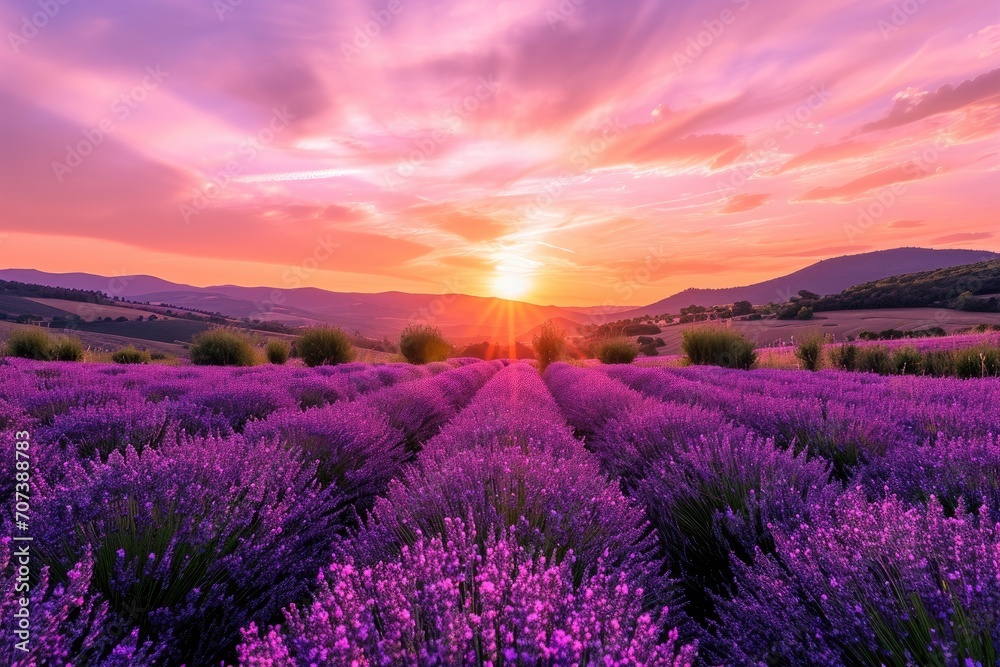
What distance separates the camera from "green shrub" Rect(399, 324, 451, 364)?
18328 millimetres

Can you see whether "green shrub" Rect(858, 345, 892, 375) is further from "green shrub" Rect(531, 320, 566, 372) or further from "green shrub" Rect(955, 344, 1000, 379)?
"green shrub" Rect(531, 320, 566, 372)

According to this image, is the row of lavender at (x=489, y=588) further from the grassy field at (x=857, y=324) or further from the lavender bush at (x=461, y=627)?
the grassy field at (x=857, y=324)

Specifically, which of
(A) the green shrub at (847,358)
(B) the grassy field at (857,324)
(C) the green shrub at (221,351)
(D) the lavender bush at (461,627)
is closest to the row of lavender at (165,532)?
(D) the lavender bush at (461,627)

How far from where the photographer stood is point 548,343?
1744 centimetres

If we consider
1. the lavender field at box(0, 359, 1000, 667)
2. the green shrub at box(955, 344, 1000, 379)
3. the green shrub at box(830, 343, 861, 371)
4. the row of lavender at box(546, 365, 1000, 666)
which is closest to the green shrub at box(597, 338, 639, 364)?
the green shrub at box(830, 343, 861, 371)

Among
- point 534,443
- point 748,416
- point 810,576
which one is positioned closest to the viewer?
point 810,576

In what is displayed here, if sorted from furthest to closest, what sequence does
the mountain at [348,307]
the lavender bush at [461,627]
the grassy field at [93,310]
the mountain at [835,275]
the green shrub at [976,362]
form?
the mountain at [835,275]
the mountain at [348,307]
the grassy field at [93,310]
the green shrub at [976,362]
the lavender bush at [461,627]

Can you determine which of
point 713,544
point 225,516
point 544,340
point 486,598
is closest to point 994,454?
point 713,544

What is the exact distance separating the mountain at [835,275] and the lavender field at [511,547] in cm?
12050

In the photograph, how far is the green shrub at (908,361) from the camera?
387 inches

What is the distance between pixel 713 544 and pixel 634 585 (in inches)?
32.4

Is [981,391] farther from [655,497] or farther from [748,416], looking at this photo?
[655,497]

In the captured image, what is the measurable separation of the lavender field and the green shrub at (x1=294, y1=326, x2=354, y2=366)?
1199 cm

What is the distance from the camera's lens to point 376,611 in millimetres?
1166
